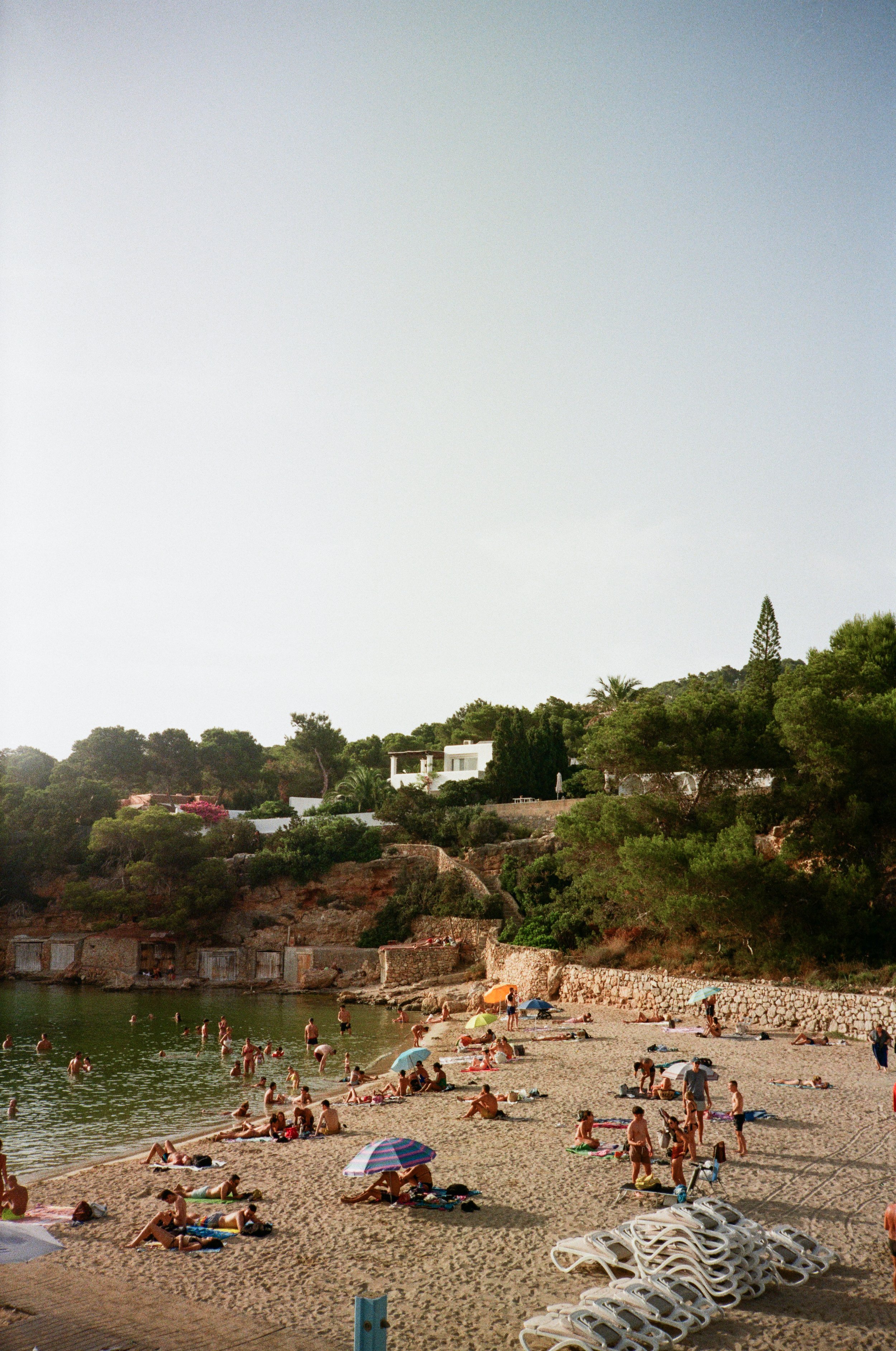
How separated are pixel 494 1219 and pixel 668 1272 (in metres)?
3.51

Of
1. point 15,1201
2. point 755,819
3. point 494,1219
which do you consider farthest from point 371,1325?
point 755,819

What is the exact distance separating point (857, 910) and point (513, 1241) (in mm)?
19582

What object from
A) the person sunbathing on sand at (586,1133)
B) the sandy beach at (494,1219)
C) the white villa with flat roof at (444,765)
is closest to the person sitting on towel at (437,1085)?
the sandy beach at (494,1219)

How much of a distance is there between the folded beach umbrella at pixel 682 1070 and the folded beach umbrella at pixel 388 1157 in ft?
15.0

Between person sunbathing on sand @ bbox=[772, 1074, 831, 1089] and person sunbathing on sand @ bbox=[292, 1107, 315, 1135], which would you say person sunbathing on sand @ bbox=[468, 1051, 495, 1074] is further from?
person sunbathing on sand @ bbox=[772, 1074, 831, 1089]

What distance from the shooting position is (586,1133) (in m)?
14.3

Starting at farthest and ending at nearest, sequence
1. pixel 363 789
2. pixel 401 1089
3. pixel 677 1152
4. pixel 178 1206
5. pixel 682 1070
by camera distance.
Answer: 1. pixel 363 789
2. pixel 401 1089
3. pixel 682 1070
4. pixel 677 1152
5. pixel 178 1206

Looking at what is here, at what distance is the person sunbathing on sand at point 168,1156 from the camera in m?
15.1

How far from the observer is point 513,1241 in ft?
33.3

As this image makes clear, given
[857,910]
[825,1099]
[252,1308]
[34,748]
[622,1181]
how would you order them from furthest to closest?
[34,748] → [857,910] → [825,1099] → [622,1181] → [252,1308]

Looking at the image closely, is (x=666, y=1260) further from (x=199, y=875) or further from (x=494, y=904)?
(x=199, y=875)

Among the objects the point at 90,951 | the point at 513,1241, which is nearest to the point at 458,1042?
A: the point at 513,1241

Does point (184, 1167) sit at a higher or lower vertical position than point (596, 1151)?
lower

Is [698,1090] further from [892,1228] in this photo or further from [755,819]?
[755,819]
